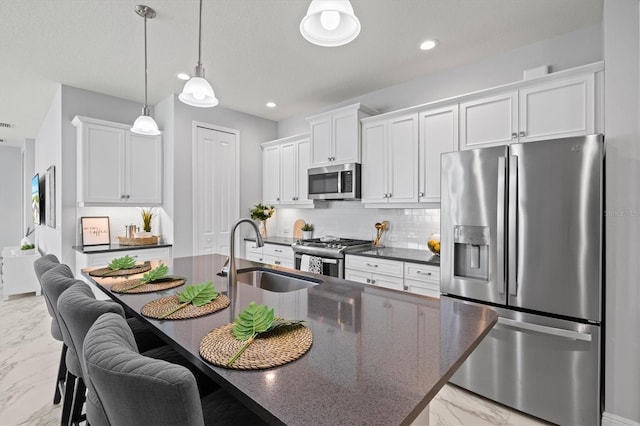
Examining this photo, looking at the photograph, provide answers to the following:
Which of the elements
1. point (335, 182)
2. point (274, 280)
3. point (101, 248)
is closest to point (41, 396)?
point (101, 248)

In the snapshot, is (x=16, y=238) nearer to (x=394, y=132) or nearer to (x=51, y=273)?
(x=51, y=273)

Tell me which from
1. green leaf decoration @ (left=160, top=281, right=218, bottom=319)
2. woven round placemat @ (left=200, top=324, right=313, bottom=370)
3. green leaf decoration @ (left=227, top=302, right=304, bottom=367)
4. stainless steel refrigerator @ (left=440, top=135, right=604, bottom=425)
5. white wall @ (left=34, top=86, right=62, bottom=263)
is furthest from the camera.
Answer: white wall @ (left=34, top=86, right=62, bottom=263)

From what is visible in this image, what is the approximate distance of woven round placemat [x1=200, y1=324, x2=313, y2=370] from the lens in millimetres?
860

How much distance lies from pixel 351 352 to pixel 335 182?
9.57 feet

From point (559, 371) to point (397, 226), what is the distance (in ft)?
6.49

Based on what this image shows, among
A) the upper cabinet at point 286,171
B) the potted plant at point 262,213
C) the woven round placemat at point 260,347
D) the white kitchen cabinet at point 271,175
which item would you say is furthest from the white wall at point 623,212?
the potted plant at point 262,213

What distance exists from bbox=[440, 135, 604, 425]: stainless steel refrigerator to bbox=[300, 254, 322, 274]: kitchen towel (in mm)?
1504

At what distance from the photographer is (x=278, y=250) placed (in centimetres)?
421

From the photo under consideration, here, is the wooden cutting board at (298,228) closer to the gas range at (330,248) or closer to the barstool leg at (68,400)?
the gas range at (330,248)

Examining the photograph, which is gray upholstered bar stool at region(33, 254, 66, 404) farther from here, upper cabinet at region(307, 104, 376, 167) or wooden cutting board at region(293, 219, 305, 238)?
wooden cutting board at region(293, 219, 305, 238)

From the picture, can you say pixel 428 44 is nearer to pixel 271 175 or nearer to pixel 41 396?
pixel 271 175

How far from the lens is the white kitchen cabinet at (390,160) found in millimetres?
3197

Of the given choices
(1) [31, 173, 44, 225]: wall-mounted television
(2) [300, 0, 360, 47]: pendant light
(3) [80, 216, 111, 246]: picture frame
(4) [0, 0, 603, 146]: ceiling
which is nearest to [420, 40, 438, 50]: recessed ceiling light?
(4) [0, 0, 603, 146]: ceiling

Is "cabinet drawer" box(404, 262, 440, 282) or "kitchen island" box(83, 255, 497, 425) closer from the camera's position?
"kitchen island" box(83, 255, 497, 425)
